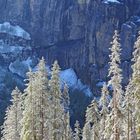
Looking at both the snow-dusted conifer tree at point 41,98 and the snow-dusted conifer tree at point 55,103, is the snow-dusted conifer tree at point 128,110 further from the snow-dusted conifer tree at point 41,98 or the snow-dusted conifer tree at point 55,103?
the snow-dusted conifer tree at point 41,98

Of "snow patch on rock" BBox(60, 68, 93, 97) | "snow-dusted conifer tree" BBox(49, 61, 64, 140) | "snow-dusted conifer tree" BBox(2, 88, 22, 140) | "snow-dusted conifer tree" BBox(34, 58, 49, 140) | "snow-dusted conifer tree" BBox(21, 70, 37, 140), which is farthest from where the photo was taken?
"snow patch on rock" BBox(60, 68, 93, 97)

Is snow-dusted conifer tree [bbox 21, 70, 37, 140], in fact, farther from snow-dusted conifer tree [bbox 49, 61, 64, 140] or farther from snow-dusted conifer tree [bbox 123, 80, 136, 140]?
snow-dusted conifer tree [bbox 123, 80, 136, 140]

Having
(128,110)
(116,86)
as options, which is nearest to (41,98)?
(116,86)

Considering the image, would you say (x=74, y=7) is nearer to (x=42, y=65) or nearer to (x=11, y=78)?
(x=11, y=78)

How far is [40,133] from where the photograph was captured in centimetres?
4884

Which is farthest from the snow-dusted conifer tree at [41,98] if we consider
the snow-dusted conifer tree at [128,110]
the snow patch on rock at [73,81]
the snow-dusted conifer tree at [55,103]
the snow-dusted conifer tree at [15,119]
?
the snow patch on rock at [73,81]

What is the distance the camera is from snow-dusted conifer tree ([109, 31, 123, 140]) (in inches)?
1671

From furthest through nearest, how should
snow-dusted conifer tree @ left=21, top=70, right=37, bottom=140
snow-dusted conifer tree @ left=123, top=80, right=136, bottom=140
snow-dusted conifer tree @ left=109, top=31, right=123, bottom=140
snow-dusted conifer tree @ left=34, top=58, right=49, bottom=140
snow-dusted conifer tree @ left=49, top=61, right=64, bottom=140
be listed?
snow-dusted conifer tree @ left=123, top=80, right=136, bottom=140 < snow-dusted conifer tree @ left=49, top=61, right=64, bottom=140 < snow-dusted conifer tree @ left=21, top=70, right=37, bottom=140 < snow-dusted conifer tree @ left=34, top=58, right=49, bottom=140 < snow-dusted conifer tree @ left=109, top=31, right=123, bottom=140

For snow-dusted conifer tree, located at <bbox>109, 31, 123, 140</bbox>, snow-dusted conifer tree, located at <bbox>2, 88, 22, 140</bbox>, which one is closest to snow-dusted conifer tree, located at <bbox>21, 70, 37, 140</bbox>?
snow-dusted conifer tree, located at <bbox>109, 31, 123, 140</bbox>

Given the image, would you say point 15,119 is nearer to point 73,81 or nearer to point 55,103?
point 55,103

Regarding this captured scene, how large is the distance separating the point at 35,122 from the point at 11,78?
14305cm

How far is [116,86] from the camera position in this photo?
42531 millimetres

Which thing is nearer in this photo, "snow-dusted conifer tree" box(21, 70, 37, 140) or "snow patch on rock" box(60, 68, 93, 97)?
"snow-dusted conifer tree" box(21, 70, 37, 140)

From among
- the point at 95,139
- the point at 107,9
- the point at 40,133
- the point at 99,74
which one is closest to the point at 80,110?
the point at 99,74
